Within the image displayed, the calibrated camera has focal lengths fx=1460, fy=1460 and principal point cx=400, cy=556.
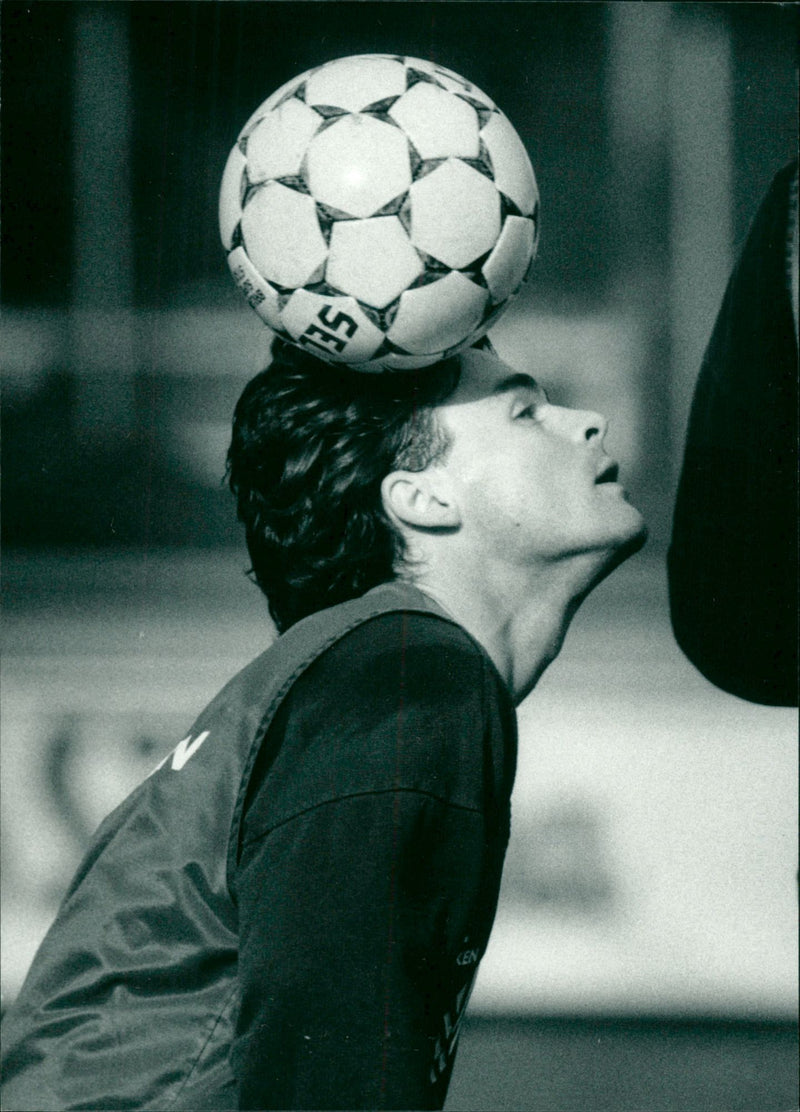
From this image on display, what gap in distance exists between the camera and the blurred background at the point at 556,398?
14.2ft

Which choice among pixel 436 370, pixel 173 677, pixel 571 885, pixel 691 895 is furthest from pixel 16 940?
pixel 436 370

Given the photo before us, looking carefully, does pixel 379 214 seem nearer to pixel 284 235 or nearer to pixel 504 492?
pixel 284 235

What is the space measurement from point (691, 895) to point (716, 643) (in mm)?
2097

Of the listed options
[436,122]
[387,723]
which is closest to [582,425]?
[436,122]

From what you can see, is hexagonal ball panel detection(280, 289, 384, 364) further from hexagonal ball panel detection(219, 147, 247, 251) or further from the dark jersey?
the dark jersey

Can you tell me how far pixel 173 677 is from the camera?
14.8ft

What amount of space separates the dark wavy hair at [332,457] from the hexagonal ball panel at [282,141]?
28cm

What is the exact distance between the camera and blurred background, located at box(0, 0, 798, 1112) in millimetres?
4316

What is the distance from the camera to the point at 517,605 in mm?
2025

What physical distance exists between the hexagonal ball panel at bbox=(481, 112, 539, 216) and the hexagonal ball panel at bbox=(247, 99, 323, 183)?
0.23m

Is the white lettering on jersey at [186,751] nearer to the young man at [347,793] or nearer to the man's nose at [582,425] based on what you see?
the young man at [347,793]

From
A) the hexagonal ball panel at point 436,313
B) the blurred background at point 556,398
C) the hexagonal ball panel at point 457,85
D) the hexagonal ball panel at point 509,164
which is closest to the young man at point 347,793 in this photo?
the hexagonal ball panel at point 436,313

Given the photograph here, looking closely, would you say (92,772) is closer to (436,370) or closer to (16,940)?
(16,940)

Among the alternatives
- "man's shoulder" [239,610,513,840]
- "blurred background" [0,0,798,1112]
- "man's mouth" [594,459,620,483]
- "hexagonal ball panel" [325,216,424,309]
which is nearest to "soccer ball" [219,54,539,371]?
"hexagonal ball panel" [325,216,424,309]
